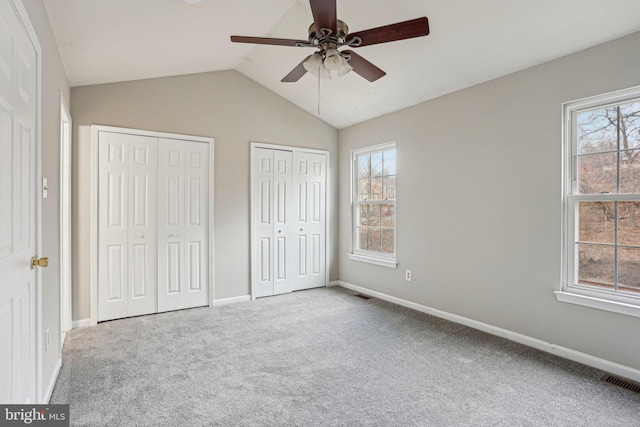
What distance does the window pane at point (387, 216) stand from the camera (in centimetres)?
450

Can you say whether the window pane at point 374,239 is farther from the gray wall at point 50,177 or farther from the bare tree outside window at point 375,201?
the gray wall at point 50,177

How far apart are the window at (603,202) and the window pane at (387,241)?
2.03 m

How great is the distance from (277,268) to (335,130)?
2282mm

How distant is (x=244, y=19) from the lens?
3059 mm

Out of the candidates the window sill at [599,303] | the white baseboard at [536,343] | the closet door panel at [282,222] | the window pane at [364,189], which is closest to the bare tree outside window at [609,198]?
the window sill at [599,303]

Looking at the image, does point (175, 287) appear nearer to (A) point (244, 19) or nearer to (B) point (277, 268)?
(B) point (277, 268)

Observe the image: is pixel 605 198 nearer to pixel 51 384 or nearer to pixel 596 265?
pixel 596 265

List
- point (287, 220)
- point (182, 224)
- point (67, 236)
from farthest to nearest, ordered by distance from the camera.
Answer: point (287, 220)
point (182, 224)
point (67, 236)

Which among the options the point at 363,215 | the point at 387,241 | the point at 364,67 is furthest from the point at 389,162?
the point at 364,67

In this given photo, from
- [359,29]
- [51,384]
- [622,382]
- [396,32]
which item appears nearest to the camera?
[396,32]

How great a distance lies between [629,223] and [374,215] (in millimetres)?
2731

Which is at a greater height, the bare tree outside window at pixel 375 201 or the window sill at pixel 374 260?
the bare tree outside window at pixel 375 201

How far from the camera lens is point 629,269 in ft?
8.27

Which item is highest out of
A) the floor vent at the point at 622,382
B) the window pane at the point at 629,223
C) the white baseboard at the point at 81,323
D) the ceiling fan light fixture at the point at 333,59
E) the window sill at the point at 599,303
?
the ceiling fan light fixture at the point at 333,59
